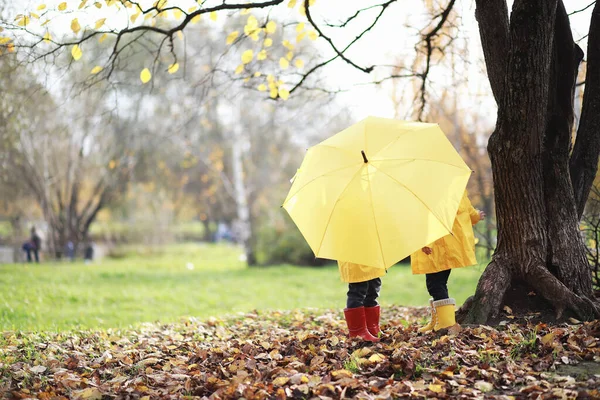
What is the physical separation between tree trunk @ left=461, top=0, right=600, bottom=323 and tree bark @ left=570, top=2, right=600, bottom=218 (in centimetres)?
25

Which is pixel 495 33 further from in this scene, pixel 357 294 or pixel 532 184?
pixel 357 294

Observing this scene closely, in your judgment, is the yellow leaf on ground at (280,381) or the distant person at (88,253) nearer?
the yellow leaf on ground at (280,381)

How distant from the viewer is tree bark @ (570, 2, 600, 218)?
4.93 m

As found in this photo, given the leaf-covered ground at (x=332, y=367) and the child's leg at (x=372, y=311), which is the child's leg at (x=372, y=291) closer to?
the child's leg at (x=372, y=311)

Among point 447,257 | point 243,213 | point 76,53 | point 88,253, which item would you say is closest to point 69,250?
point 88,253

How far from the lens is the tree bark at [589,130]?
493cm

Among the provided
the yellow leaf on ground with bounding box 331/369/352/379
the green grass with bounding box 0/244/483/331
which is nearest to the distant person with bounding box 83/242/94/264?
the green grass with bounding box 0/244/483/331

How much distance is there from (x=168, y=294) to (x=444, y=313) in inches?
299

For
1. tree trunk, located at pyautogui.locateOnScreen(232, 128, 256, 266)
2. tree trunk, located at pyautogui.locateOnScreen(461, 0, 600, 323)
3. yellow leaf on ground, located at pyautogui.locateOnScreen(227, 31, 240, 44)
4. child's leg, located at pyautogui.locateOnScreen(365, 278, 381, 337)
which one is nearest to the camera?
tree trunk, located at pyautogui.locateOnScreen(461, 0, 600, 323)

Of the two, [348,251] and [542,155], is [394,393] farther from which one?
[542,155]

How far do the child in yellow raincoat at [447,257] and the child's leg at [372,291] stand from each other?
13.8 inches

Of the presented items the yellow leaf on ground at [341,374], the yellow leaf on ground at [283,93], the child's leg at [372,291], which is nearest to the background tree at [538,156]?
the child's leg at [372,291]

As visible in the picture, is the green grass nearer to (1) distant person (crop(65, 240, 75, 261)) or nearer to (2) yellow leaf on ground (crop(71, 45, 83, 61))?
(2) yellow leaf on ground (crop(71, 45, 83, 61))

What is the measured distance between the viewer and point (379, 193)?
3.70 m
